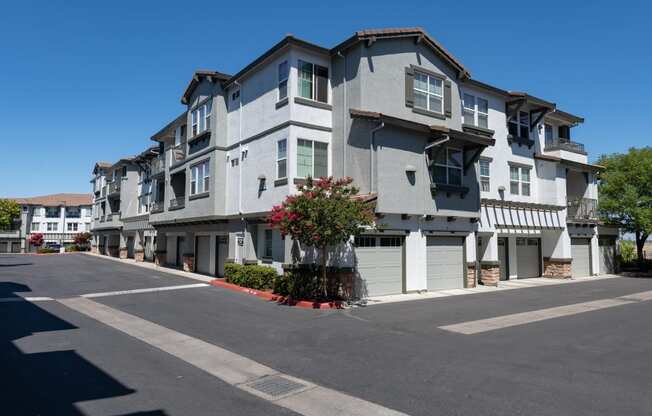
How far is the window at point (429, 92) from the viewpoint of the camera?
19938 millimetres

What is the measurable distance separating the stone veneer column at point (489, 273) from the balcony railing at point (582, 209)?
8.50 metres

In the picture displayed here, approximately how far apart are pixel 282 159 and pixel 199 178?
8.34 metres

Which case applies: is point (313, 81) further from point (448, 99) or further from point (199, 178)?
point (199, 178)

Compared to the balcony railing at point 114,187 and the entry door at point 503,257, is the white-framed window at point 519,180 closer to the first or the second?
the entry door at point 503,257

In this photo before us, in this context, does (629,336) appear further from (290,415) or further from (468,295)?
(290,415)

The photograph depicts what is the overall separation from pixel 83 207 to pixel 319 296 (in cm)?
7854

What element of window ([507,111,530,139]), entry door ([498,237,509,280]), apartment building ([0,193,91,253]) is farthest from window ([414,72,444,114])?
apartment building ([0,193,91,253])

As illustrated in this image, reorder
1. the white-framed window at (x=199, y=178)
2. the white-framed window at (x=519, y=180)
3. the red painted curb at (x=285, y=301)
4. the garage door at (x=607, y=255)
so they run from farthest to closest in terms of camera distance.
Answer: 1. the garage door at (x=607, y=255)
2. the white-framed window at (x=519, y=180)
3. the white-framed window at (x=199, y=178)
4. the red painted curb at (x=285, y=301)

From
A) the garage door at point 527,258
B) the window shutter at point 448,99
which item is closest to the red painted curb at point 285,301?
the window shutter at point 448,99

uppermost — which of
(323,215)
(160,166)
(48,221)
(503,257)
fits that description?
(160,166)

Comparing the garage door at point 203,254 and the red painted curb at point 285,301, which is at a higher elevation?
the garage door at point 203,254

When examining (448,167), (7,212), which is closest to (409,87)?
(448,167)

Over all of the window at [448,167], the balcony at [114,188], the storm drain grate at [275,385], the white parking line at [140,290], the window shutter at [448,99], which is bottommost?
the storm drain grate at [275,385]

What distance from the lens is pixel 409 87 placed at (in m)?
19.4
